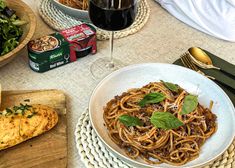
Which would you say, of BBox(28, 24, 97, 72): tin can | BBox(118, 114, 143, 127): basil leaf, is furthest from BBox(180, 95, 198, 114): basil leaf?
BBox(28, 24, 97, 72): tin can

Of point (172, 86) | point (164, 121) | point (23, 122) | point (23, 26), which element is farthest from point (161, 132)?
point (23, 26)

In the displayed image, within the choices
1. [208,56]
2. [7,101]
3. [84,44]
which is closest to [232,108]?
[208,56]

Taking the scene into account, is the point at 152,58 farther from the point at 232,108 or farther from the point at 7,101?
the point at 7,101

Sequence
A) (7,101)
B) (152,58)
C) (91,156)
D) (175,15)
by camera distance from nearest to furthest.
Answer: (91,156), (7,101), (152,58), (175,15)

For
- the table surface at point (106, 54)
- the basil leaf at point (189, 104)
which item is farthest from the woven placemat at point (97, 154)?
the basil leaf at point (189, 104)

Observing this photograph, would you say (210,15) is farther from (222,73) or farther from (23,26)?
(23,26)

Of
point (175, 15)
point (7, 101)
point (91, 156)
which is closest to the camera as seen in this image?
point (91, 156)

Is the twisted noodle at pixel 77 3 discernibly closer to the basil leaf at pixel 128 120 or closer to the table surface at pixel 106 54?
the table surface at pixel 106 54
